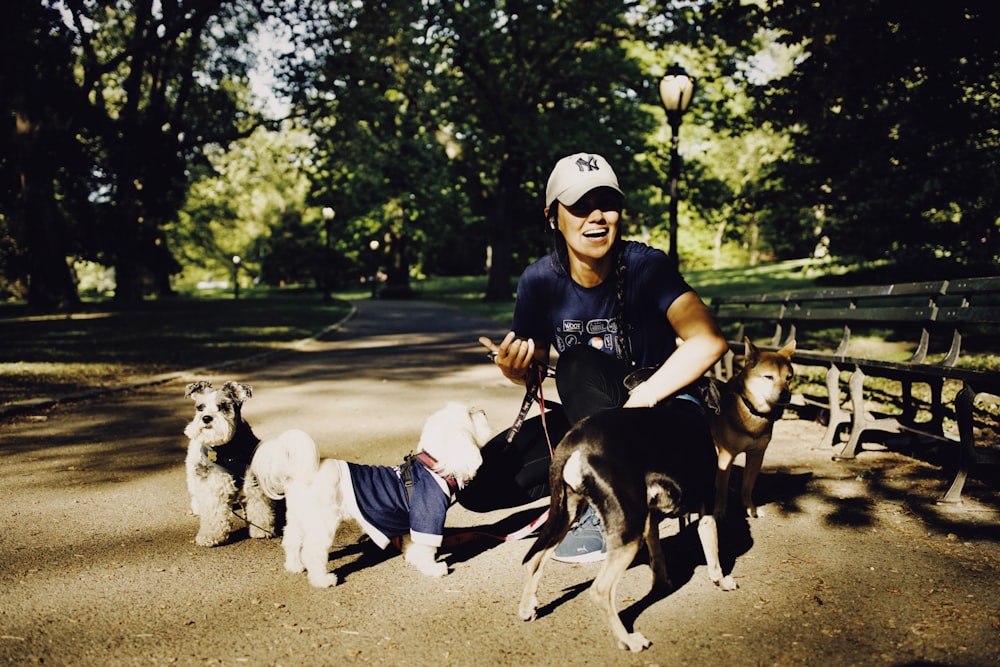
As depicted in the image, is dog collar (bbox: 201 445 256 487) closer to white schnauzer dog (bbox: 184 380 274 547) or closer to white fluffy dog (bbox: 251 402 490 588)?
white schnauzer dog (bbox: 184 380 274 547)

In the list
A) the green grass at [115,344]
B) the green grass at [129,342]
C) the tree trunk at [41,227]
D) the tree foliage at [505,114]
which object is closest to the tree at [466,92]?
the tree foliage at [505,114]

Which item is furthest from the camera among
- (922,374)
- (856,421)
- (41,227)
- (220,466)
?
(41,227)

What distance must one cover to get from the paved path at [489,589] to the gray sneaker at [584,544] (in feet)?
0.25

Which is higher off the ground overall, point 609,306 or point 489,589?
point 609,306

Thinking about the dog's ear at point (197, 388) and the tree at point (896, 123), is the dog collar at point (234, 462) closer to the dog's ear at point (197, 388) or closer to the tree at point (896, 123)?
the dog's ear at point (197, 388)

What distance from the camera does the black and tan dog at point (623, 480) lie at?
2.80m

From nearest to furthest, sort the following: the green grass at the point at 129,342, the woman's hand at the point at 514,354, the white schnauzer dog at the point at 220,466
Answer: the woman's hand at the point at 514,354 < the white schnauzer dog at the point at 220,466 < the green grass at the point at 129,342

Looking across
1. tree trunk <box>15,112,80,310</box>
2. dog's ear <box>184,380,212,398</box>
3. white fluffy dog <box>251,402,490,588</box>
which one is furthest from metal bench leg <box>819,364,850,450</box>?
tree trunk <box>15,112,80,310</box>

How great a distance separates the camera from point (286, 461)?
3.59 meters

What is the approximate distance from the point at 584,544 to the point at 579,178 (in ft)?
6.48

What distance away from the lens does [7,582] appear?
352 cm

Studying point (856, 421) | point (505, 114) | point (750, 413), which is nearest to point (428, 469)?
point (750, 413)

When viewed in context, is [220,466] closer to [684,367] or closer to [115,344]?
[684,367]

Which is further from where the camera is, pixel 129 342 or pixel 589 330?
pixel 129 342
